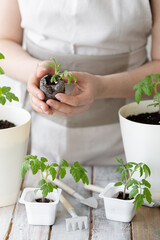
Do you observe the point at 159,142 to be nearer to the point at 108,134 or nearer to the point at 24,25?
the point at 108,134

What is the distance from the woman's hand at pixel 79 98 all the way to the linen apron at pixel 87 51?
17cm

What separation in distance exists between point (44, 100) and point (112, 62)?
0.35m

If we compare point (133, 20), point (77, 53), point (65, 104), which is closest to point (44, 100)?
point (65, 104)

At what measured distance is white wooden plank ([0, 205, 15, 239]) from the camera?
1.12 m

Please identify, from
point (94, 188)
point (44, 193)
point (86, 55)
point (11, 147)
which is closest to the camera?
point (44, 193)

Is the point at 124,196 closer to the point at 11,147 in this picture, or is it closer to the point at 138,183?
the point at 138,183

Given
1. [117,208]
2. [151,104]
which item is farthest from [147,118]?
[117,208]

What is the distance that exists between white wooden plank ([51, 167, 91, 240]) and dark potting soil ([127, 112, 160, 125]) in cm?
27

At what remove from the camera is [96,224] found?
1.17 m

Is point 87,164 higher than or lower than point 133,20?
lower

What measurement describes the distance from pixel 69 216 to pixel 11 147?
25 cm

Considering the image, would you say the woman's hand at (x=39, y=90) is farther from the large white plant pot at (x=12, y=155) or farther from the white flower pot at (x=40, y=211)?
the white flower pot at (x=40, y=211)

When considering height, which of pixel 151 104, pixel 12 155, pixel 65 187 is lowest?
pixel 65 187

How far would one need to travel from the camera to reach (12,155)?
3.96 ft
